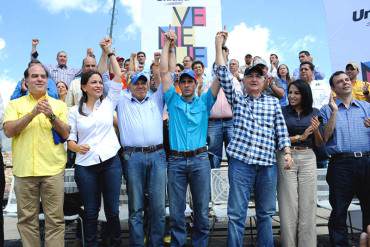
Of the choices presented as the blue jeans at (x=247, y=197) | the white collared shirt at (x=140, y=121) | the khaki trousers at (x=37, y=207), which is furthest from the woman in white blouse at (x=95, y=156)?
the blue jeans at (x=247, y=197)

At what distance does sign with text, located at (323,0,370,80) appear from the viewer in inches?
297

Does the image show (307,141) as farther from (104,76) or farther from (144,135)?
(104,76)

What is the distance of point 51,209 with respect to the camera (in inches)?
150

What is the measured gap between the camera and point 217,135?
5305 mm

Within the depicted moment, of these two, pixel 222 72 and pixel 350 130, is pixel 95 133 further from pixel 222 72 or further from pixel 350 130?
pixel 350 130

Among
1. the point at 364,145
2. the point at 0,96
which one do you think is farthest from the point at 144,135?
the point at 364,145

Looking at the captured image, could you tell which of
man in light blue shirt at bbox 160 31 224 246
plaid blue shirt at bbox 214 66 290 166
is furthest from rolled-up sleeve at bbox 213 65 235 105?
man in light blue shirt at bbox 160 31 224 246

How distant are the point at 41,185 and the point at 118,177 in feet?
2.48

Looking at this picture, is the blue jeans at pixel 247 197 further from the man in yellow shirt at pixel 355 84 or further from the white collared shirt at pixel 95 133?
the man in yellow shirt at pixel 355 84

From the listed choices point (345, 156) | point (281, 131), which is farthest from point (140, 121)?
point (345, 156)

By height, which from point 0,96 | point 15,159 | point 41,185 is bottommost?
point 41,185

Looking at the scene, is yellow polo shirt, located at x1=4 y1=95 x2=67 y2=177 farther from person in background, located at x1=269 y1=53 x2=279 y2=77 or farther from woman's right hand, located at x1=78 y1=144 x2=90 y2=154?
person in background, located at x1=269 y1=53 x2=279 y2=77

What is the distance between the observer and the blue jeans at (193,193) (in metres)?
4.08

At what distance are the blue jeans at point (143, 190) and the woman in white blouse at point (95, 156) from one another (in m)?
0.15
